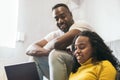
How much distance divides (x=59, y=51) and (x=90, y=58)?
273 millimetres

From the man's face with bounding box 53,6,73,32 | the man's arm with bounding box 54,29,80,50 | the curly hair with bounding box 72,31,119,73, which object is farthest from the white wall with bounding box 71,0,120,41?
the curly hair with bounding box 72,31,119,73

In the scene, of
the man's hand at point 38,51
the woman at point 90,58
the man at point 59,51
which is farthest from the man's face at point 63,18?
the woman at point 90,58

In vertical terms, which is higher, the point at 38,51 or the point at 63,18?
the point at 63,18

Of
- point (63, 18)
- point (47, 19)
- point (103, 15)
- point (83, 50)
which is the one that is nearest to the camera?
point (83, 50)

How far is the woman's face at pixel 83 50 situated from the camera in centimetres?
140

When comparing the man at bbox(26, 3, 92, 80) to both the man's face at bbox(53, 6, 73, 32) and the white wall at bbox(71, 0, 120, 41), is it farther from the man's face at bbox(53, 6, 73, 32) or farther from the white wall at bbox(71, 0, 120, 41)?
the white wall at bbox(71, 0, 120, 41)

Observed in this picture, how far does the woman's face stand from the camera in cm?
140

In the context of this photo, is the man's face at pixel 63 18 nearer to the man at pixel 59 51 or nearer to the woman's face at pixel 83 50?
the man at pixel 59 51

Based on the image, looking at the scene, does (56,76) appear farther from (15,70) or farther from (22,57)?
(22,57)

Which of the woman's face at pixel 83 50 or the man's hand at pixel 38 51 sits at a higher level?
the woman's face at pixel 83 50

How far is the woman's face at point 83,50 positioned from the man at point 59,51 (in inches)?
6.1

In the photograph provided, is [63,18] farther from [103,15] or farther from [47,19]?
[47,19]

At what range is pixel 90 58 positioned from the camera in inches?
55.2

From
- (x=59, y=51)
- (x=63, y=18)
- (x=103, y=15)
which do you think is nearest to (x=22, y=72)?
(x=59, y=51)
